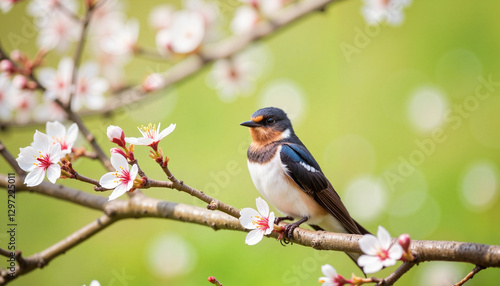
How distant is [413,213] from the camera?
1.70m

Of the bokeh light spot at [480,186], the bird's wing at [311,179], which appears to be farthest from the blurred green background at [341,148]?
the bird's wing at [311,179]

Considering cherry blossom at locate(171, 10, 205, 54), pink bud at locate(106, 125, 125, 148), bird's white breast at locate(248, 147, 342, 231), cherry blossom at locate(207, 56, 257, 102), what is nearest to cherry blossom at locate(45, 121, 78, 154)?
pink bud at locate(106, 125, 125, 148)

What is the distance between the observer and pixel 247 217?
28.9 inches

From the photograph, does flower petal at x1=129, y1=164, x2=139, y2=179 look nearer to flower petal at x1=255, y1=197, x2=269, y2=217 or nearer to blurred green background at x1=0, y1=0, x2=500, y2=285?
flower petal at x1=255, y1=197, x2=269, y2=217

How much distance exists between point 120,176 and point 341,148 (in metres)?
1.34

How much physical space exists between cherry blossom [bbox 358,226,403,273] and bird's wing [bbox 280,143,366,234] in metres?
0.37

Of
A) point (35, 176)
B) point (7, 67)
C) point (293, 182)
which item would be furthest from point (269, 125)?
point (7, 67)

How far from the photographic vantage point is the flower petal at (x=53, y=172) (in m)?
0.74

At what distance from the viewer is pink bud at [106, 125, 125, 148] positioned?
0.75 meters

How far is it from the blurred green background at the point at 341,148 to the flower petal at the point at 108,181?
31.7 inches

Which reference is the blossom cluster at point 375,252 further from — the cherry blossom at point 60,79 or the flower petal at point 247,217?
Answer: the cherry blossom at point 60,79

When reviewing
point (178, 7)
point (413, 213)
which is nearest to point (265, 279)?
point (413, 213)

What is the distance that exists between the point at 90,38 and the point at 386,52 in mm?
1166

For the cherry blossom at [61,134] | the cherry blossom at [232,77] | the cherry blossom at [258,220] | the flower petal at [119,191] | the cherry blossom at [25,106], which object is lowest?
the cherry blossom at [258,220]
